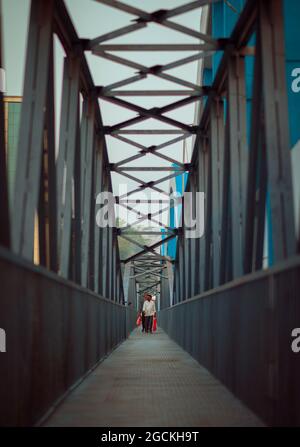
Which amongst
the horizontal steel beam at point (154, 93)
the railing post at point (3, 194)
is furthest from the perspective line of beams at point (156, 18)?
the railing post at point (3, 194)

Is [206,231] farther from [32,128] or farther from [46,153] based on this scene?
[32,128]

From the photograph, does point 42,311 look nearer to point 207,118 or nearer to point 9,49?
point 9,49

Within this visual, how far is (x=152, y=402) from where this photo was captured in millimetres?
5793

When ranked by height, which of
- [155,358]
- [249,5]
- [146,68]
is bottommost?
[155,358]

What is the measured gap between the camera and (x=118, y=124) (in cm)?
1359

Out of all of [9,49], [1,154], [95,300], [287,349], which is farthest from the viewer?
[95,300]

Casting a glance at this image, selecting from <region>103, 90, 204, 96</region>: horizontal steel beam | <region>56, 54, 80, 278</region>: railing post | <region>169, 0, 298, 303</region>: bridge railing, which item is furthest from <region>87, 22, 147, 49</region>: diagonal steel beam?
<region>103, 90, 204, 96</region>: horizontal steel beam

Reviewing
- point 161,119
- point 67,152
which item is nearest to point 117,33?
point 67,152

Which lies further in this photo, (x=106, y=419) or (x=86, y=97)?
(x=86, y=97)

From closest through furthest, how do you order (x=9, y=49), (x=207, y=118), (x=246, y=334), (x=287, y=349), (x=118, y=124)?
(x=287, y=349), (x=246, y=334), (x=9, y=49), (x=207, y=118), (x=118, y=124)

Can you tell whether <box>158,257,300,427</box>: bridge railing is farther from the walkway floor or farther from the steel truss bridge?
the walkway floor

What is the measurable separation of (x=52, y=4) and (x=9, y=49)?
615 mm

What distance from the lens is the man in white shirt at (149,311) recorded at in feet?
83.2

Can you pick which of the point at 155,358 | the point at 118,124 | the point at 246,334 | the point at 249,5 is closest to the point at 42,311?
the point at 246,334
